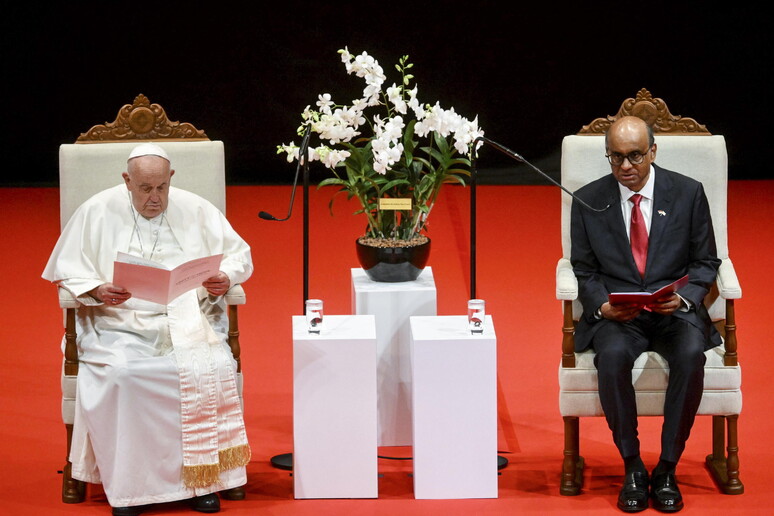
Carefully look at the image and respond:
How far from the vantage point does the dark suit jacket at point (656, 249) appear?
4.11 m

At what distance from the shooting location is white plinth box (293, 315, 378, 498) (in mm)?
3963

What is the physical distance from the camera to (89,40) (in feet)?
30.7

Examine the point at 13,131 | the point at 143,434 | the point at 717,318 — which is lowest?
the point at 143,434

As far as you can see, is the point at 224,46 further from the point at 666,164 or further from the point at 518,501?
the point at 518,501

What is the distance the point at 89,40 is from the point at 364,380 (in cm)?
618

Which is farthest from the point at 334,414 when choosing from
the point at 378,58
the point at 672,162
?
the point at 378,58

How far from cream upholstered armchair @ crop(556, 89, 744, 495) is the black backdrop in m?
4.96

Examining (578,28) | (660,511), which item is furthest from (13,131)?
(660,511)

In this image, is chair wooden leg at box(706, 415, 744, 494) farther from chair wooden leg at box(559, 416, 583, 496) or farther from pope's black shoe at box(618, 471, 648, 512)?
chair wooden leg at box(559, 416, 583, 496)

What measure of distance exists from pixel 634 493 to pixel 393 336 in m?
1.08

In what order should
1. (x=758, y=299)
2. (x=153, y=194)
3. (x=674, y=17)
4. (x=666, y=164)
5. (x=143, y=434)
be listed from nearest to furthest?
(x=143, y=434) < (x=153, y=194) < (x=666, y=164) < (x=758, y=299) < (x=674, y=17)

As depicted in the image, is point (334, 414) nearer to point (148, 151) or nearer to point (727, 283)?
point (148, 151)

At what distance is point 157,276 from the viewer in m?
3.79

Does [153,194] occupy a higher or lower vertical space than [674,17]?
lower
